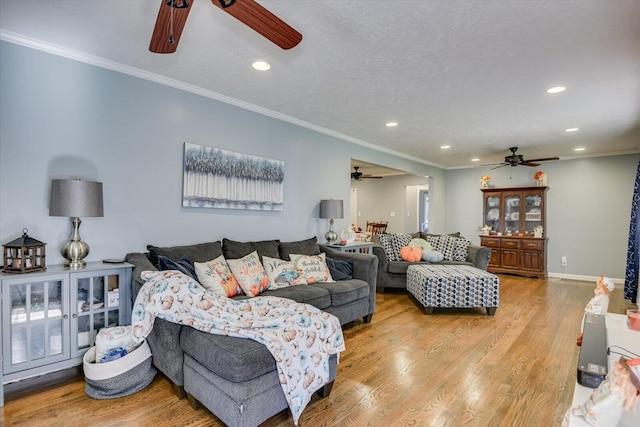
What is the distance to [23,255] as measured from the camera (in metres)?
2.24

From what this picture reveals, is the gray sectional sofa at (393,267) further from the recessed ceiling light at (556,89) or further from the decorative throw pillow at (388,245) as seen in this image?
the recessed ceiling light at (556,89)

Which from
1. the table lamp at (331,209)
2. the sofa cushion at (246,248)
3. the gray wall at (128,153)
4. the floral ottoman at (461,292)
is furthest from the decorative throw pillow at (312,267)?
the floral ottoman at (461,292)

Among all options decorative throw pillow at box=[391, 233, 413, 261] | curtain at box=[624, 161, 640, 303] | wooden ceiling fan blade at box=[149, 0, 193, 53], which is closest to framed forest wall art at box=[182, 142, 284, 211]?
wooden ceiling fan blade at box=[149, 0, 193, 53]

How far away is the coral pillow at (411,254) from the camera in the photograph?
531 cm

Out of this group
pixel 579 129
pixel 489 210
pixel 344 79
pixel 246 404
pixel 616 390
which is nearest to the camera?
pixel 616 390

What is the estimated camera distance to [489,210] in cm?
760

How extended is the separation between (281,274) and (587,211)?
21.0 ft

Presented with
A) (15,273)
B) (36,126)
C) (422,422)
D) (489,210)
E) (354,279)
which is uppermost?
(36,126)

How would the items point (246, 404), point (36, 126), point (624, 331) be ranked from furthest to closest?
1. point (36, 126)
2. point (624, 331)
3. point (246, 404)

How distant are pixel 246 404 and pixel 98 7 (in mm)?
2418

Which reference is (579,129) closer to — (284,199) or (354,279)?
(354,279)

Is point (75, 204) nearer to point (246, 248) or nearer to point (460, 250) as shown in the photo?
point (246, 248)

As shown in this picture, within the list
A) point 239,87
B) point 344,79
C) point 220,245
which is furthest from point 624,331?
point 239,87

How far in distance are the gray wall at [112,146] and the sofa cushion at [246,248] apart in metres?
0.27
